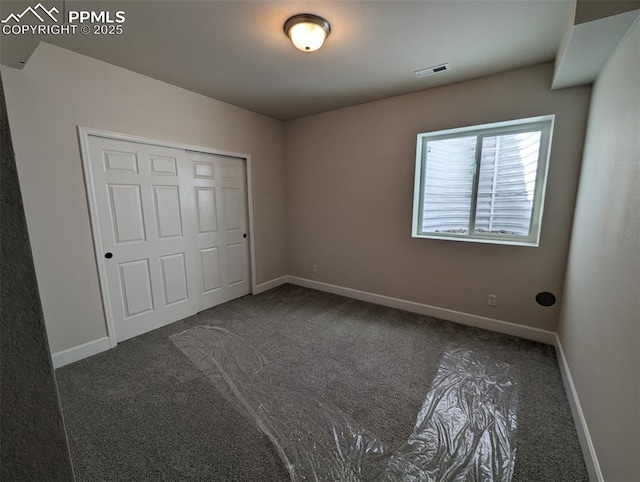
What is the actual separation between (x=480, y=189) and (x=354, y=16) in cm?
205

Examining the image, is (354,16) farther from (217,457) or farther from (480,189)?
(217,457)

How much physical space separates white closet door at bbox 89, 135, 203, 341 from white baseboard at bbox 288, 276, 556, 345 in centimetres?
193

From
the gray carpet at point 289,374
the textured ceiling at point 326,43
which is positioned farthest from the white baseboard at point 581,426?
the textured ceiling at point 326,43

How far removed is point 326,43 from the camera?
206 centimetres

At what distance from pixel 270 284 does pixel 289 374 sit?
213 centimetres

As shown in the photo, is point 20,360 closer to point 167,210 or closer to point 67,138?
point 67,138

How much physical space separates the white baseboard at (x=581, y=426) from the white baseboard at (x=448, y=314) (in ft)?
1.30

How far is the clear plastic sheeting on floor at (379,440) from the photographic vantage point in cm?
139

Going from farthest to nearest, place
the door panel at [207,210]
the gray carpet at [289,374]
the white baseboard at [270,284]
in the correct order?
the white baseboard at [270,284], the door panel at [207,210], the gray carpet at [289,374]

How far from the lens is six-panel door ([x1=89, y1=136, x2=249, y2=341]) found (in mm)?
2488

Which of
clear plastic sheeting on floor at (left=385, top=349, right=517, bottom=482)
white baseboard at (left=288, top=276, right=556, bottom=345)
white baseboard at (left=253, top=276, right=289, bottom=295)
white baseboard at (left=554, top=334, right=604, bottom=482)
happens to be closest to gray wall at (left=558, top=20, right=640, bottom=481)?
white baseboard at (left=554, top=334, right=604, bottom=482)

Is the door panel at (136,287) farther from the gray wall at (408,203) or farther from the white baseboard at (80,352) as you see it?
the gray wall at (408,203)

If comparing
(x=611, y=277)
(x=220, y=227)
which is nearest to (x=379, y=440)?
(x=611, y=277)

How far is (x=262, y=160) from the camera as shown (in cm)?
385
